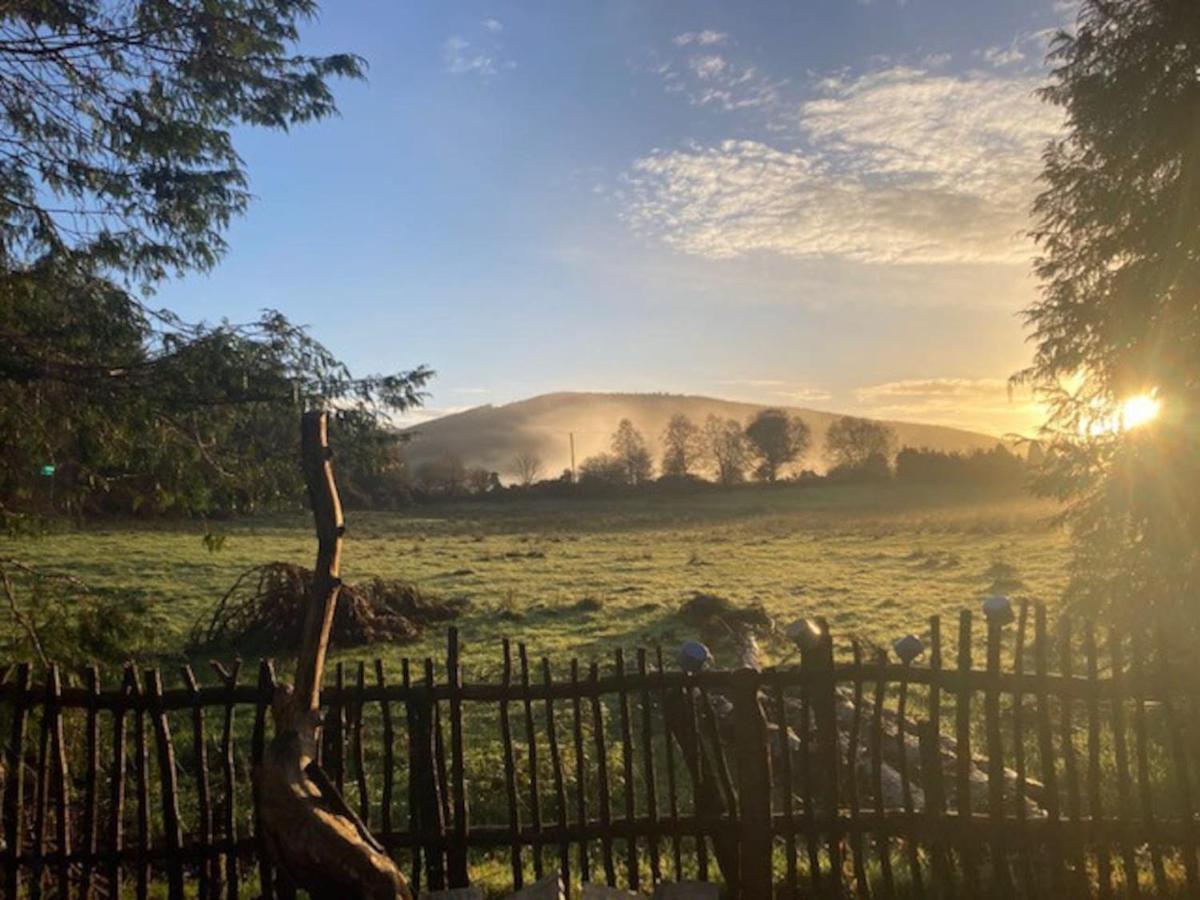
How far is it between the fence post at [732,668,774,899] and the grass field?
6041mm

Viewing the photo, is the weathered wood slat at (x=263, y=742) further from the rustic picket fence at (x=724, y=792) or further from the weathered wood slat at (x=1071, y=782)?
the weathered wood slat at (x=1071, y=782)

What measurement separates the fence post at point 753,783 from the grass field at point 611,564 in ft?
19.8

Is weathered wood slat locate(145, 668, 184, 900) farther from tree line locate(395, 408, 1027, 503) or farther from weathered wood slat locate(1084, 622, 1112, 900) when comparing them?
tree line locate(395, 408, 1027, 503)

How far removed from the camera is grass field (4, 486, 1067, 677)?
59.6 ft

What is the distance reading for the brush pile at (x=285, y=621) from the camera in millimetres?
16594

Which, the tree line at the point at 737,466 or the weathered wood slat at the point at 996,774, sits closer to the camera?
the weathered wood slat at the point at 996,774

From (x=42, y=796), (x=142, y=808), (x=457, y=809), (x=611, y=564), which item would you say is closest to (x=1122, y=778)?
(x=457, y=809)

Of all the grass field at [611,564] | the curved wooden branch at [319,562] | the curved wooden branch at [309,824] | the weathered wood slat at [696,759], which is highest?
the curved wooden branch at [319,562]

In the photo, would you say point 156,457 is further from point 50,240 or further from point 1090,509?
point 1090,509

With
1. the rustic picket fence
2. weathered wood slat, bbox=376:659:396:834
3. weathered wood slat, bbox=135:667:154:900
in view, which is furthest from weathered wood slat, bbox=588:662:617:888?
weathered wood slat, bbox=135:667:154:900

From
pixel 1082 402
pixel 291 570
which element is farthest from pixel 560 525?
pixel 1082 402

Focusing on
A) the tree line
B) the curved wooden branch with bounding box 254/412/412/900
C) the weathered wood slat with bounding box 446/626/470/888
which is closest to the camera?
the curved wooden branch with bounding box 254/412/412/900

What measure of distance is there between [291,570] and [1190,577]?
15.6 meters

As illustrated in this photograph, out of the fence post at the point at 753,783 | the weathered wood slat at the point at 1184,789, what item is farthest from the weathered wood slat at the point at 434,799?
the weathered wood slat at the point at 1184,789
